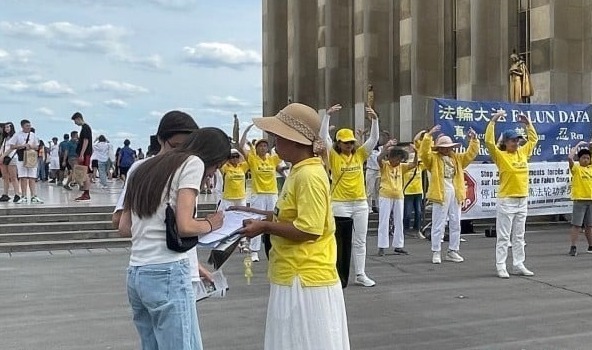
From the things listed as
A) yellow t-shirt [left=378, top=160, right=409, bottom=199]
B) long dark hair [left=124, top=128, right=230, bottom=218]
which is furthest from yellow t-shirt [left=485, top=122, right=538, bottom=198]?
long dark hair [left=124, top=128, right=230, bottom=218]

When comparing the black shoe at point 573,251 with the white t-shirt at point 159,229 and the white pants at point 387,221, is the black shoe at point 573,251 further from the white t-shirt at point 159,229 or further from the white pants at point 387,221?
the white t-shirt at point 159,229

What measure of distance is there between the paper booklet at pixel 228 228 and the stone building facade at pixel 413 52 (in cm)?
2041

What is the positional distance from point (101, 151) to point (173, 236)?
908 inches

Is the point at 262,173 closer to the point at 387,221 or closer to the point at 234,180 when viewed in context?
the point at 234,180

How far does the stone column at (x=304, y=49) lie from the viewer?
39625 millimetres

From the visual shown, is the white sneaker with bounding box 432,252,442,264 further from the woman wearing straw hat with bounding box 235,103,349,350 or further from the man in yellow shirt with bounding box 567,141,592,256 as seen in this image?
the woman wearing straw hat with bounding box 235,103,349,350

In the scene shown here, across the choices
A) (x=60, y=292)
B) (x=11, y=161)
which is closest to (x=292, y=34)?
(x=11, y=161)

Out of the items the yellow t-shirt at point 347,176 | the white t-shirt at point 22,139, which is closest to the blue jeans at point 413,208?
the yellow t-shirt at point 347,176

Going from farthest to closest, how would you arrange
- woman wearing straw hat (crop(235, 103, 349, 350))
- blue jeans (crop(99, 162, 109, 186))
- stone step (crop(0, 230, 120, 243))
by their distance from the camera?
blue jeans (crop(99, 162, 109, 186)), stone step (crop(0, 230, 120, 243)), woman wearing straw hat (crop(235, 103, 349, 350))

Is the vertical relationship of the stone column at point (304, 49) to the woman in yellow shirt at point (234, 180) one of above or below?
above

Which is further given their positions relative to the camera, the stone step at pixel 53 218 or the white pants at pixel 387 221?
the stone step at pixel 53 218

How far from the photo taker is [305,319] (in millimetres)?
3908

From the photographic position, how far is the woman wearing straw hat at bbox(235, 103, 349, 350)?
12.8ft

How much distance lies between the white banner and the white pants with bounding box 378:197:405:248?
3.44m
